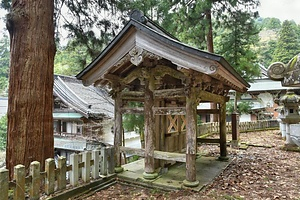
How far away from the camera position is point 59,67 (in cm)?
3131

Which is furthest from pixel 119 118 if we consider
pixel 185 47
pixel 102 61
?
pixel 185 47

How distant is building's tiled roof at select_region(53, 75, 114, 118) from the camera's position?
1330cm

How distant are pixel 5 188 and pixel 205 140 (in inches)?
244

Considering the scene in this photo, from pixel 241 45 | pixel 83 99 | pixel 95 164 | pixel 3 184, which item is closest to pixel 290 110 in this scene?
pixel 241 45

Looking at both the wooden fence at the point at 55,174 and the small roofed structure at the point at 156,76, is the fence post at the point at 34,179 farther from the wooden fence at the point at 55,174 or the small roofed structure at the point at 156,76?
the small roofed structure at the point at 156,76

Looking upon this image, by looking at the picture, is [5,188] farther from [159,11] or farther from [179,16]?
[179,16]

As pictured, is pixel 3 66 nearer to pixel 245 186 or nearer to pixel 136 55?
pixel 136 55

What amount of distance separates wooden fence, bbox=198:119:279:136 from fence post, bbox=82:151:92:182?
912 cm

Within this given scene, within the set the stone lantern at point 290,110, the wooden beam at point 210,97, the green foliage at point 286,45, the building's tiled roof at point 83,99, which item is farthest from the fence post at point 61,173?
the green foliage at point 286,45

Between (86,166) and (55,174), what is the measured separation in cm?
73

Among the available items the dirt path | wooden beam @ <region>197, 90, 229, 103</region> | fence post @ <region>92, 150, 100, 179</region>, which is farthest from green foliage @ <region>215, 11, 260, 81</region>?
fence post @ <region>92, 150, 100, 179</region>

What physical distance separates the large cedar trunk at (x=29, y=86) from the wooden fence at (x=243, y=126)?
984cm

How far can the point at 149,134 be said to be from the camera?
16.3ft

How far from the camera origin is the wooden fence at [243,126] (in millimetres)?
13290
